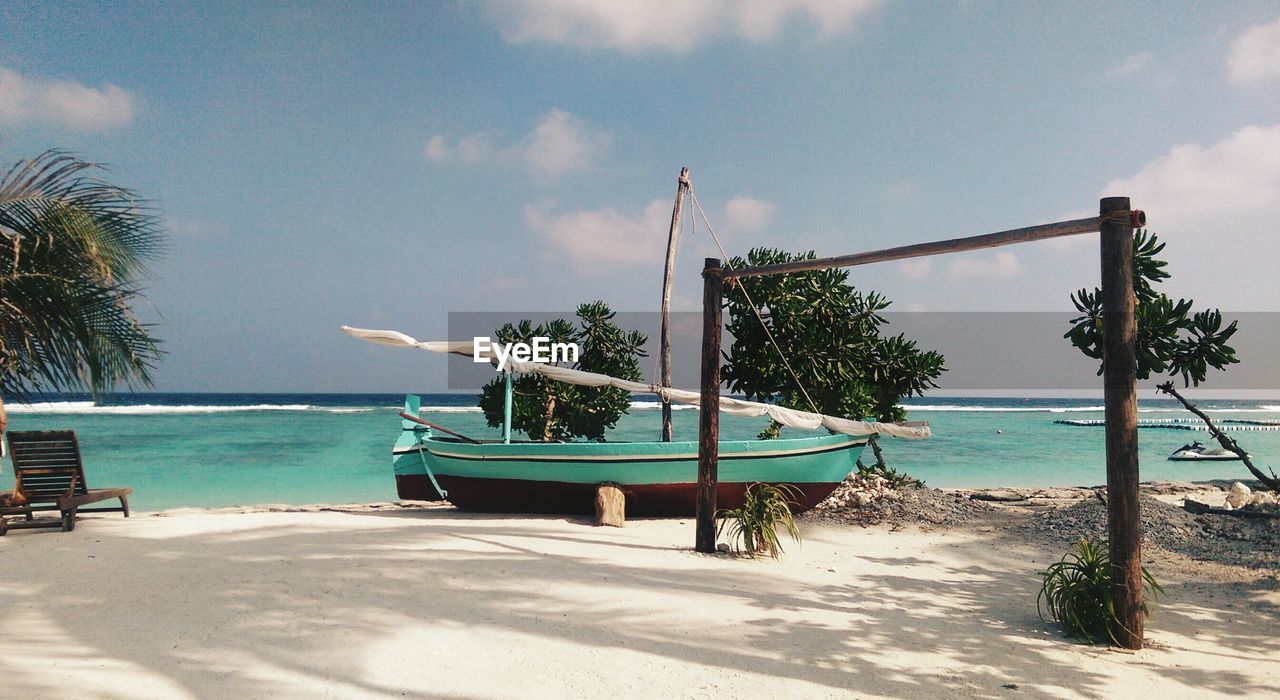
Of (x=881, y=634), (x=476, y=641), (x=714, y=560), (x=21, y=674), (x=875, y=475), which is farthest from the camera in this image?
(x=875, y=475)

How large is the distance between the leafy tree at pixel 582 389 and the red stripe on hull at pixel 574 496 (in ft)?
6.76

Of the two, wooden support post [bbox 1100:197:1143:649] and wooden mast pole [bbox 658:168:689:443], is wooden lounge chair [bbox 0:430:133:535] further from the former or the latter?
wooden support post [bbox 1100:197:1143:649]

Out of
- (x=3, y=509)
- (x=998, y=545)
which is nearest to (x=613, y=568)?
(x=998, y=545)

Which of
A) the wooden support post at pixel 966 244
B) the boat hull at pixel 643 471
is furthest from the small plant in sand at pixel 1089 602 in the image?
the boat hull at pixel 643 471

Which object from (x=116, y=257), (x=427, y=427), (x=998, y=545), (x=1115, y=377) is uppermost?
(x=116, y=257)

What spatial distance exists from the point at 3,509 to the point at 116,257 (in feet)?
11.1

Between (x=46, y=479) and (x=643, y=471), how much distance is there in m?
7.01

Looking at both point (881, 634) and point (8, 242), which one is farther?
point (8, 242)

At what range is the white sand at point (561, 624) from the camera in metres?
3.77

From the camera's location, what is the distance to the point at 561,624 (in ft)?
15.5

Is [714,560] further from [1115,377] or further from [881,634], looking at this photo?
[1115,377]

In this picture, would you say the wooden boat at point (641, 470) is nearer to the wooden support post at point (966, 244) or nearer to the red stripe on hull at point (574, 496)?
the red stripe on hull at point (574, 496)

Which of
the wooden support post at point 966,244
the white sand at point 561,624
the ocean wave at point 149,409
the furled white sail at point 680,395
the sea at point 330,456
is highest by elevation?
the wooden support post at point 966,244

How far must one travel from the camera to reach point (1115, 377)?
4578 millimetres
